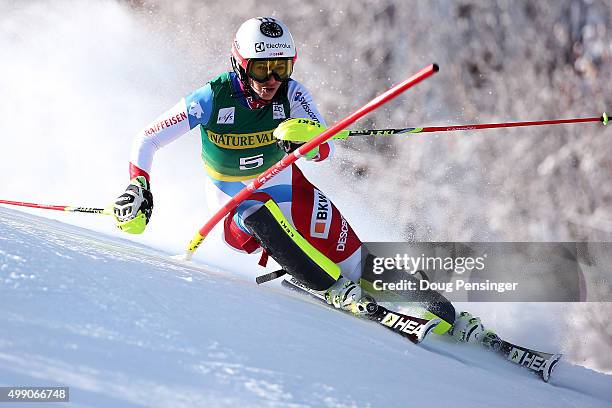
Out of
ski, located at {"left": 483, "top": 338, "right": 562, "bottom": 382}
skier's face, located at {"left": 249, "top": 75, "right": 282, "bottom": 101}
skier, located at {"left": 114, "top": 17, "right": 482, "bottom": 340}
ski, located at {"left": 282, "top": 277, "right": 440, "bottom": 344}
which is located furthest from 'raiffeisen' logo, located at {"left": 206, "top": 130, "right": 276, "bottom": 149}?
ski, located at {"left": 483, "top": 338, "right": 562, "bottom": 382}

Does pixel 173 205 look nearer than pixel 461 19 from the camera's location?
Yes

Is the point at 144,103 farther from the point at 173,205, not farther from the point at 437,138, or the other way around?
the point at 437,138

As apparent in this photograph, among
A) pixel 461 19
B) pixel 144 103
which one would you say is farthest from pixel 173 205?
pixel 461 19

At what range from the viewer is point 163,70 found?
807cm

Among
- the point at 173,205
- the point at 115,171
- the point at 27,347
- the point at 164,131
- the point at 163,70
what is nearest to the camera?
the point at 27,347

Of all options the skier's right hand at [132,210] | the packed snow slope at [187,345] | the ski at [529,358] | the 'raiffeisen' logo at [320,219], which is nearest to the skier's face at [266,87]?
the 'raiffeisen' logo at [320,219]

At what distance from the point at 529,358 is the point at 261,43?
6.57 feet

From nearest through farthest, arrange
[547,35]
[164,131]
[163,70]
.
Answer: [164,131], [547,35], [163,70]

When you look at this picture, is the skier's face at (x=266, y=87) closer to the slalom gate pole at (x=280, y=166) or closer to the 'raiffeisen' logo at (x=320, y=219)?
the slalom gate pole at (x=280, y=166)

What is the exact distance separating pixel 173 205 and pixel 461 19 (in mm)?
3720

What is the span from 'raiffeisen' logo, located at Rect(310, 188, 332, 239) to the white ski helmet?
73cm

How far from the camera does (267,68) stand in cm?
359

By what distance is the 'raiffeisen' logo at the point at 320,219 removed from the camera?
3.84m

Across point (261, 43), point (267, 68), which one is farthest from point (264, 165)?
point (261, 43)
